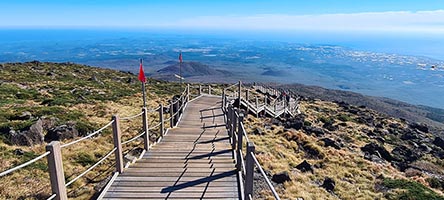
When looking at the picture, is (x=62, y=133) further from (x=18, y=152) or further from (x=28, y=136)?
(x=18, y=152)

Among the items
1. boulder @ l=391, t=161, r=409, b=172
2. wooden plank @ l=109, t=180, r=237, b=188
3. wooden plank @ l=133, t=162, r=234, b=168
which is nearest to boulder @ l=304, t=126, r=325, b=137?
boulder @ l=391, t=161, r=409, b=172

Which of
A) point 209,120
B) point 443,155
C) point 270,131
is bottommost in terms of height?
point 443,155

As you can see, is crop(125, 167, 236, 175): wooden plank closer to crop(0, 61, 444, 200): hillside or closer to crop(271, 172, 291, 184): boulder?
crop(0, 61, 444, 200): hillside


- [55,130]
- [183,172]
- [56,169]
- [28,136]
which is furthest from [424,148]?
[56,169]

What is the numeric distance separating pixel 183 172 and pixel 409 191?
8442 millimetres

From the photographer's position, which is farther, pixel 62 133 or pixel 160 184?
pixel 62 133

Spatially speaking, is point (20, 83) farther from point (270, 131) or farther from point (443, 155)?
point (443, 155)

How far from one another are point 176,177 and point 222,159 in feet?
6.33

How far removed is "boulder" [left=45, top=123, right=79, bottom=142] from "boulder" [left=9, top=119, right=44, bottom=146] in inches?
15.5

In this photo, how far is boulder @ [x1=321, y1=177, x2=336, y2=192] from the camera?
35.3 ft

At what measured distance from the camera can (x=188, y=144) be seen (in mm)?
10539

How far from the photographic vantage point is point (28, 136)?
10.9 metres

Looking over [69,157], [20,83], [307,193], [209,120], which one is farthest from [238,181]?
[20,83]

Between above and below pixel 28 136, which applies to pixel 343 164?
below
